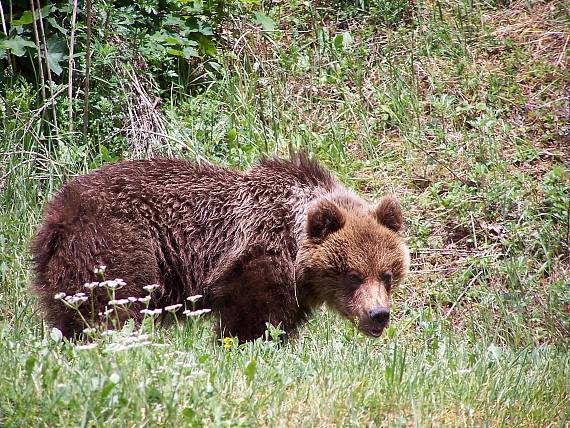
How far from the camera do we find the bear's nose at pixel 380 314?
6734 millimetres

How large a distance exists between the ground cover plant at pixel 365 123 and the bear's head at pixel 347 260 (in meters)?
0.42

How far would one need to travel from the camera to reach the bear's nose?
673 centimetres

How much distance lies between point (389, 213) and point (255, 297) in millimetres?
1320

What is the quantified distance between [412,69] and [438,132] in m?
0.97

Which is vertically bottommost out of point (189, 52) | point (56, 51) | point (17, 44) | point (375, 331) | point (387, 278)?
point (375, 331)

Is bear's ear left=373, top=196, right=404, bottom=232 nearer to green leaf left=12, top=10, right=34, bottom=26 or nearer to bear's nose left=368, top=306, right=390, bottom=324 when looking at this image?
bear's nose left=368, top=306, right=390, bottom=324

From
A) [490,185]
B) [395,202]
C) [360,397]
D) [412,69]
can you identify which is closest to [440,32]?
[412,69]

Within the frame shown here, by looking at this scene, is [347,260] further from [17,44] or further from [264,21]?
[264,21]

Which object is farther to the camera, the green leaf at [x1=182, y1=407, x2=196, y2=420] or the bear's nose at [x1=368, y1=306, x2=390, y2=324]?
the bear's nose at [x1=368, y1=306, x2=390, y2=324]

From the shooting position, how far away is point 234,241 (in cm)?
705

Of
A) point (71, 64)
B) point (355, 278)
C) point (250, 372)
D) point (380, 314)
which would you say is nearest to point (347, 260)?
point (355, 278)

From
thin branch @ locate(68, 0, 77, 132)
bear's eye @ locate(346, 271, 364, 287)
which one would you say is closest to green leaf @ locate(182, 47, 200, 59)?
thin branch @ locate(68, 0, 77, 132)

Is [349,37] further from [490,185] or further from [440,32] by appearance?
[490,185]

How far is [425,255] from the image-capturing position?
32.2 ft
